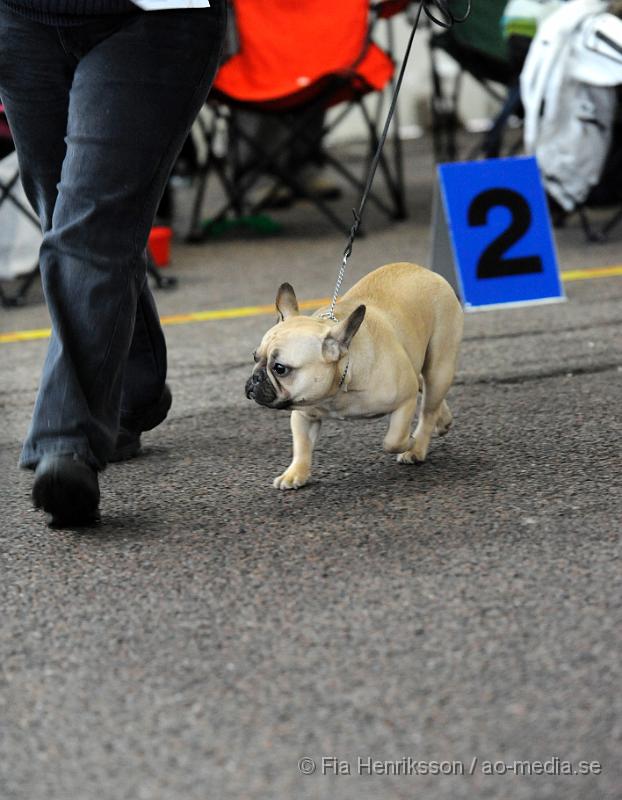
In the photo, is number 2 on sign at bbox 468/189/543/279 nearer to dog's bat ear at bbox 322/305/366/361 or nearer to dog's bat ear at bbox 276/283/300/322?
dog's bat ear at bbox 276/283/300/322

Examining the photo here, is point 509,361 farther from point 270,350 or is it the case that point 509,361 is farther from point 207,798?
point 207,798

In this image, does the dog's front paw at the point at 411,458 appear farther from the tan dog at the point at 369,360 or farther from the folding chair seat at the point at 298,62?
the folding chair seat at the point at 298,62

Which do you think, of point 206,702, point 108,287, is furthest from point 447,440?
point 206,702

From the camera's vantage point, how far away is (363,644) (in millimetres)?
1758

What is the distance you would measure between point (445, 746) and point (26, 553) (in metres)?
1.04

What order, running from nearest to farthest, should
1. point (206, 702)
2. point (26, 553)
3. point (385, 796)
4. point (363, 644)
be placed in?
point (385, 796)
point (206, 702)
point (363, 644)
point (26, 553)

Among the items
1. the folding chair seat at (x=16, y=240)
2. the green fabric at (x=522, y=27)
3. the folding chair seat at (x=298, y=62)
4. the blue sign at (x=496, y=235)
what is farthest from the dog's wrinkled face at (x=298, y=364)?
the green fabric at (x=522, y=27)

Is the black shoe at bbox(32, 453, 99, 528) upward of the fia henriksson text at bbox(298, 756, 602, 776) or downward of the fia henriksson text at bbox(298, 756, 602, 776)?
downward

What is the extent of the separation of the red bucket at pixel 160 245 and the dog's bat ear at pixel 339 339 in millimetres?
3301

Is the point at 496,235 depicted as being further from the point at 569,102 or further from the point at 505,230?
the point at 569,102

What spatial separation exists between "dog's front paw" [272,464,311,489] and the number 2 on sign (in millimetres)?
1968

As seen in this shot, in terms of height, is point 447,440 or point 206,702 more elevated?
point 206,702

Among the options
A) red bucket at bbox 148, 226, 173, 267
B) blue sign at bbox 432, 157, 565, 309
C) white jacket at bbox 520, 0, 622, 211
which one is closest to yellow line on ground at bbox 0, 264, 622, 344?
blue sign at bbox 432, 157, 565, 309

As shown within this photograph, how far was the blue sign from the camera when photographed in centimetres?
426
